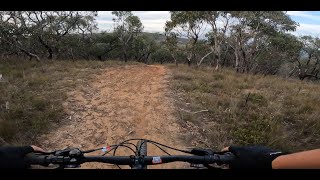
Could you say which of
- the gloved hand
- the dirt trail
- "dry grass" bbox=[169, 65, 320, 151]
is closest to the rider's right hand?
the gloved hand

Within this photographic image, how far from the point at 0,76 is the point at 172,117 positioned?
18.4ft

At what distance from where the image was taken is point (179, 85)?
9055 millimetres

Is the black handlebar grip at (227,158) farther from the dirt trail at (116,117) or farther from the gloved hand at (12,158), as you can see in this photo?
the dirt trail at (116,117)

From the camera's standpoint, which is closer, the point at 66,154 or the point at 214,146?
the point at 66,154

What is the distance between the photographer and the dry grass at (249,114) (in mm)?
5719

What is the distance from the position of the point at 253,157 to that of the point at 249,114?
5.82 meters

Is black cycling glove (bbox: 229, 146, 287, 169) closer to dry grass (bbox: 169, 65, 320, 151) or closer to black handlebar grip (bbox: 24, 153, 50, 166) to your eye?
black handlebar grip (bbox: 24, 153, 50, 166)

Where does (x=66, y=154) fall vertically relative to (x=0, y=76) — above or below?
above

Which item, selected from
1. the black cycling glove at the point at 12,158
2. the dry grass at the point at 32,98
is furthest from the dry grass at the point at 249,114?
the black cycling glove at the point at 12,158

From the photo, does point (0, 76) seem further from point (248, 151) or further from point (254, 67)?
point (254, 67)

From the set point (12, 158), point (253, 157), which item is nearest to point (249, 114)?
point (253, 157)
